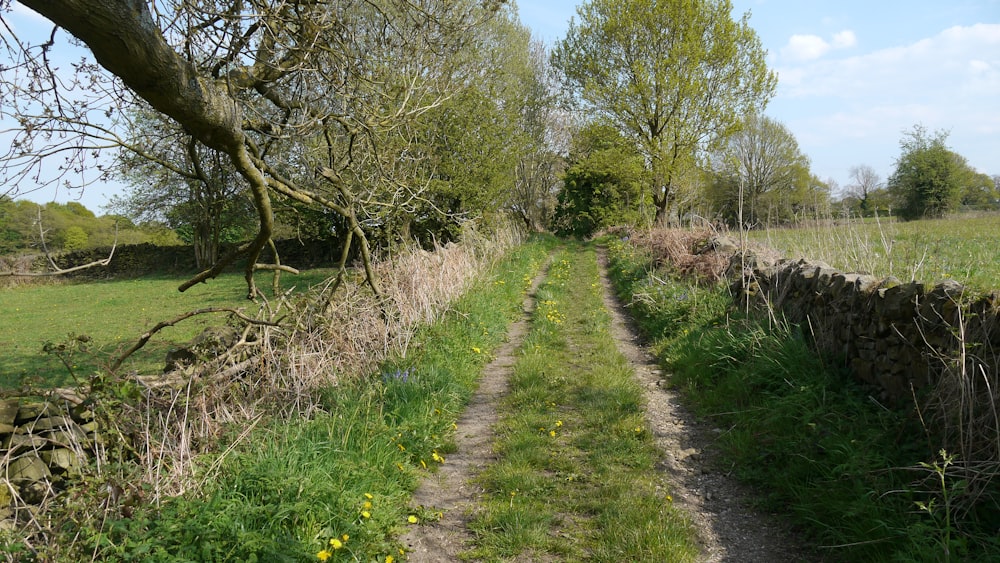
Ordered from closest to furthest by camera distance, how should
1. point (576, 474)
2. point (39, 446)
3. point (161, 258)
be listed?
1. point (39, 446)
2. point (576, 474)
3. point (161, 258)

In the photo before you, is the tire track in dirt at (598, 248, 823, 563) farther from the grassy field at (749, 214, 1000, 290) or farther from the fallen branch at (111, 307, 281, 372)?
the fallen branch at (111, 307, 281, 372)

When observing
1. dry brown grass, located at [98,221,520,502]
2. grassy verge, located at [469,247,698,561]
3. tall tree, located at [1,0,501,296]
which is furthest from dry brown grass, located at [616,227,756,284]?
tall tree, located at [1,0,501,296]

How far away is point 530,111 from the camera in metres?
30.7

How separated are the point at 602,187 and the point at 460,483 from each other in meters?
25.3

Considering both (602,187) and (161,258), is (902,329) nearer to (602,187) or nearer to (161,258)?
(602,187)

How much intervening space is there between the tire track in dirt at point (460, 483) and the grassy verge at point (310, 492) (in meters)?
0.12

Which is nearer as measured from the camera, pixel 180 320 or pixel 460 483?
pixel 460 483

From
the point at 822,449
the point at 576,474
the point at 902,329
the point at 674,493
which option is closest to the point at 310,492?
the point at 576,474

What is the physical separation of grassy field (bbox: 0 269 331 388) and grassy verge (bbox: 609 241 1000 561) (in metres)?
5.25

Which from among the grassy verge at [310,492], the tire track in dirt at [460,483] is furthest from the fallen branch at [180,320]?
the tire track in dirt at [460,483]

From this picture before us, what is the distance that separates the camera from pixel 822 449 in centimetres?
406

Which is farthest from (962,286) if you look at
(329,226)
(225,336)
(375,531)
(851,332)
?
(329,226)

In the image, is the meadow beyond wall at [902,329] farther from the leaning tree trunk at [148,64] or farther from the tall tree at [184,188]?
the tall tree at [184,188]

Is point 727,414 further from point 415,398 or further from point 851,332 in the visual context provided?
point 415,398
